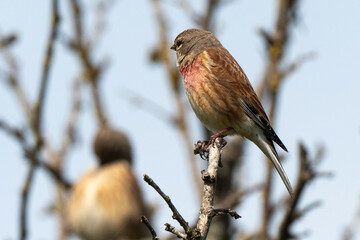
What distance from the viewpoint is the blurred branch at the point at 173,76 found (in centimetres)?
1110

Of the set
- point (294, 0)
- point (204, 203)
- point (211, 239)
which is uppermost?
point (294, 0)

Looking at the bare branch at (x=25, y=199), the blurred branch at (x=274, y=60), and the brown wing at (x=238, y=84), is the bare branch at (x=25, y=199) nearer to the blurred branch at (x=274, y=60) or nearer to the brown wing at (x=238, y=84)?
the brown wing at (x=238, y=84)

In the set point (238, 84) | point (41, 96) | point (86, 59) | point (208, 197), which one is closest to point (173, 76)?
point (86, 59)

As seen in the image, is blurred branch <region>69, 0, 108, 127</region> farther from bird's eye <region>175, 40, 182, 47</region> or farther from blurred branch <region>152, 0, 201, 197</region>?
bird's eye <region>175, 40, 182, 47</region>

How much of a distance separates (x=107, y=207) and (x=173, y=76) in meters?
2.85

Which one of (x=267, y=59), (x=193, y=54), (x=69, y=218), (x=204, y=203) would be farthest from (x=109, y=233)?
(x=204, y=203)

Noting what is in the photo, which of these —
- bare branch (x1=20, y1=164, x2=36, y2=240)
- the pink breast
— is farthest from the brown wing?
bare branch (x1=20, y1=164, x2=36, y2=240)

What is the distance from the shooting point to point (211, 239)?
8320 millimetres

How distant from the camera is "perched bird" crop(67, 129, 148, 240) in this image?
384 inches

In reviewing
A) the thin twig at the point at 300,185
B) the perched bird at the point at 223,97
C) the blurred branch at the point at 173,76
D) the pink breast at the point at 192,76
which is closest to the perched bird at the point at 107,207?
the blurred branch at the point at 173,76

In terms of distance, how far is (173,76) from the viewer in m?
11.7

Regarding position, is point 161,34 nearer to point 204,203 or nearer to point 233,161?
point 233,161

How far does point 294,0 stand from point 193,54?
10.7 ft

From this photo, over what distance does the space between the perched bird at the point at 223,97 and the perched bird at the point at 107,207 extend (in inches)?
145
